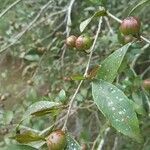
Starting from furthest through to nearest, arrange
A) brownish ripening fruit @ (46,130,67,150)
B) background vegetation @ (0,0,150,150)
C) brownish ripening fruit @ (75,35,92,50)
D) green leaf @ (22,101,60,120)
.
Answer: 1. background vegetation @ (0,0,150,150)
2. brownish ripening fruit @ (75,35,92,50)
3. green leaf @ (22,101,60,120)
4. brownish ripening fruit @ (46,130,67,150)

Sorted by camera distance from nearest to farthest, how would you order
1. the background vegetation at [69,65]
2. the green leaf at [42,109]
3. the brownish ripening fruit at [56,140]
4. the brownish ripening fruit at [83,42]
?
the brownish ripening fruit at [56,140], the green leaf at [42,109], the brownish ripening fruit at [83,42], the background vegetation at [69,65]

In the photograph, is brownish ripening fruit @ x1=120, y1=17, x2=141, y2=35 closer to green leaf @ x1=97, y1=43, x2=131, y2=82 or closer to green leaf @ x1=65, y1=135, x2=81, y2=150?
green leaf @ x1=97, y1=43, x2=131, y2=82

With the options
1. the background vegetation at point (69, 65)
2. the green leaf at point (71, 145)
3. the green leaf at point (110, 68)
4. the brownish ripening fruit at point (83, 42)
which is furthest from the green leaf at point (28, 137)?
the background vegetation at point (69, 65)

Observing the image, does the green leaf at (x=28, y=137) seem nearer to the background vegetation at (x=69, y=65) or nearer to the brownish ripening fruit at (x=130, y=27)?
the brownish ripening fruit at (x=130, y=27)

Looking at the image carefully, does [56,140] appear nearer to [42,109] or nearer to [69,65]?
[42,109]

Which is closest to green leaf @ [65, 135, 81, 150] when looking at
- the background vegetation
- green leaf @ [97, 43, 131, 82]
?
green leaf @ [97, 43, 131, 82]

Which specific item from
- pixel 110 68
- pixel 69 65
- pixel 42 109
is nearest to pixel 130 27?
pixel 110 68
